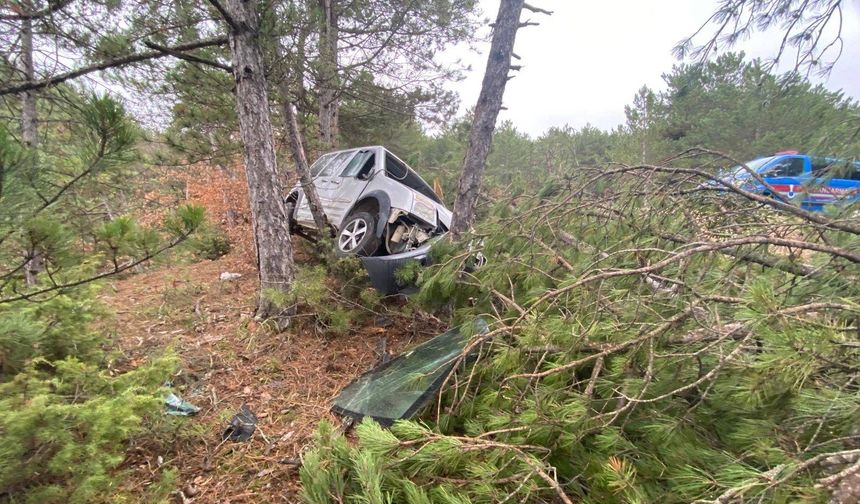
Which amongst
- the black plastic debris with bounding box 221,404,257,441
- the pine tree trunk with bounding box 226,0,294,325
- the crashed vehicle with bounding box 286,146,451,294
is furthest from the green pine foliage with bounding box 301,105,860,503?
the pine tree trunk with bounding box 226,0,294,325

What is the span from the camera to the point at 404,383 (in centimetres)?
273

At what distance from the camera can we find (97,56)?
11.4ft

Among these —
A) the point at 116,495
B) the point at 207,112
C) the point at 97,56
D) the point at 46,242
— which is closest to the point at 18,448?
the point at 116,495

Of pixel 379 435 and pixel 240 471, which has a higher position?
pixel 379 435

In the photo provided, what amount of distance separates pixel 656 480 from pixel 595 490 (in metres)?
0.24

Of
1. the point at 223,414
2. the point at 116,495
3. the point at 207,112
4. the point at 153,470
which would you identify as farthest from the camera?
the point at 207,112

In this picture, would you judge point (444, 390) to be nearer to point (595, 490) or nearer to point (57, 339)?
point (595, 490)

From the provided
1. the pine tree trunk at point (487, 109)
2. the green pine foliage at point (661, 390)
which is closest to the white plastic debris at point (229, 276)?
the pine tree trunk at point (487, 109)

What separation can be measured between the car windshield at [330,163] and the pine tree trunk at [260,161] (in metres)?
2.56

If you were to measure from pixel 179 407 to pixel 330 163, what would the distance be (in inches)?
199

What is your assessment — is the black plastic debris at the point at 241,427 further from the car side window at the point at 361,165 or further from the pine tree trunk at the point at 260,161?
the car side window at the point at 361,165

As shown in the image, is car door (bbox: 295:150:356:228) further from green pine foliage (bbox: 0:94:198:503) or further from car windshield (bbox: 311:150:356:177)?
green pine foliage (bbox: 0:94:198:503)

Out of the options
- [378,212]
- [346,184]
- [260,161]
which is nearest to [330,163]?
[346,184]

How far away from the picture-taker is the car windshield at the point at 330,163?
6906 mm
